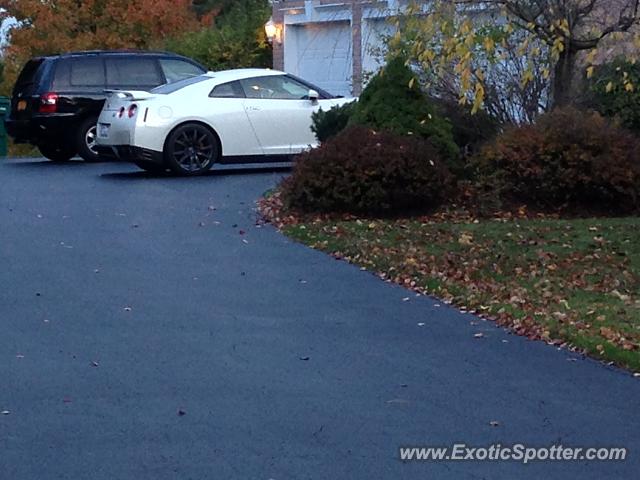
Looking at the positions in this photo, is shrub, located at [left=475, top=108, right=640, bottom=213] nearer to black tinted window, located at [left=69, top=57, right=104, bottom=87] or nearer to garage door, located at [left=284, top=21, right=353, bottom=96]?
black tinted window, located at [left=69, top=57, right=104, bottom=87]

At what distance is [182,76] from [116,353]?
14.0m

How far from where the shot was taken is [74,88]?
2112 cm

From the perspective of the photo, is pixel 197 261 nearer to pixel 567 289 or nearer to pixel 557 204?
pixel 567 289

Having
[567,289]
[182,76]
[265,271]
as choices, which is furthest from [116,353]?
[182,76]

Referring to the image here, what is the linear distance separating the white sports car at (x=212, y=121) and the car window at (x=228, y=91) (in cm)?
1

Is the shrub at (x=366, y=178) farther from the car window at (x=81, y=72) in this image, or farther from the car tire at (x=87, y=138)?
the car window at (x=81, y=72)

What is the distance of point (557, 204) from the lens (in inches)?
586

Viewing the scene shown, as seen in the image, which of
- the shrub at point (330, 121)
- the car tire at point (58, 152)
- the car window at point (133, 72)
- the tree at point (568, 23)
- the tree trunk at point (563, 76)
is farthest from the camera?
the car tire at point (58, 152)

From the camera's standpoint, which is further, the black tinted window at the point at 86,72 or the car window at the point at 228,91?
the black tinted window at the point at 86,72

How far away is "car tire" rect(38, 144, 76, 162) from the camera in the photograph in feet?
71.4

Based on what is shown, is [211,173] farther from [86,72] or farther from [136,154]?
[86,72]

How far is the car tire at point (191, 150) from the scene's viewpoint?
59.3 ft

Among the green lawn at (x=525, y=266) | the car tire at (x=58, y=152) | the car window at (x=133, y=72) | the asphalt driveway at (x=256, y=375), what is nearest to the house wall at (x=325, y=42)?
the car window at (x=133, y=72)

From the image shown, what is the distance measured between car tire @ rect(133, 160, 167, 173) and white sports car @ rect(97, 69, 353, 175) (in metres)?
0.02
